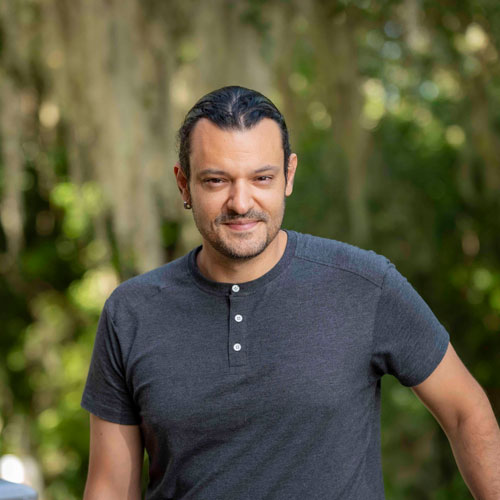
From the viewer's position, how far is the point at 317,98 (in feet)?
17.0

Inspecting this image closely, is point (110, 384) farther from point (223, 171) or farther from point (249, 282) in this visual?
point (223, 171)

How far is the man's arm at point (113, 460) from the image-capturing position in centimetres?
176

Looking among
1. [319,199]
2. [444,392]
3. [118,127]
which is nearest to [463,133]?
[319,199]

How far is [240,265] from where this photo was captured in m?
1.71

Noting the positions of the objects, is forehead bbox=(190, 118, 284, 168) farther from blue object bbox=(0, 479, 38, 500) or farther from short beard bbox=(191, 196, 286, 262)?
blue object bbox=(0, 479, 38, 500)

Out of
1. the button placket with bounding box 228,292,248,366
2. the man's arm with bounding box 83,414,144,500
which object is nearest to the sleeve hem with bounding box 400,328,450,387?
the button placket with bounding box 228,292,248,366

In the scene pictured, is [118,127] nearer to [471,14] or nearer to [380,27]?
[380,27]

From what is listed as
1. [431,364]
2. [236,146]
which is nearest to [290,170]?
[236,146]

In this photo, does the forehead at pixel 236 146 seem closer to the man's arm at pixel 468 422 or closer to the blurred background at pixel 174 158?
the man's arm at pixel 468 422

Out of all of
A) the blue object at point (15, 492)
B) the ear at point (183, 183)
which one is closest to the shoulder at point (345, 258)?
the ear at point (183, 183)

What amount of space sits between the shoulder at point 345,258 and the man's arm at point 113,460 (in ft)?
1.56

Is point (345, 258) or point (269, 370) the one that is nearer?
point (269, 370)

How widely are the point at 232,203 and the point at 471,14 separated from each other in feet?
12.9

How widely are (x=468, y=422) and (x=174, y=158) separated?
3191 mm
